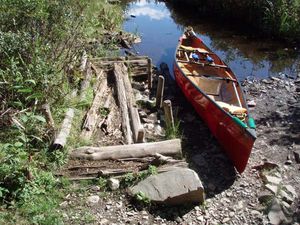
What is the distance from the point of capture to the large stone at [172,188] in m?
6.04

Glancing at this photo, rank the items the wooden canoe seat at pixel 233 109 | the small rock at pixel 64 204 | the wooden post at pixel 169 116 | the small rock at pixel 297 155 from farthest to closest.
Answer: the wooden post at pixel 169 116 < the small rock at pixel 297 155 < the wooden canoe seat at pixel 233 109 < the small rock at pixel 64 204

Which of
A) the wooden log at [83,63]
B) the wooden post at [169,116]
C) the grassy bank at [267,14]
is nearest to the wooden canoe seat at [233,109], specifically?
the wooden post at [169,116]

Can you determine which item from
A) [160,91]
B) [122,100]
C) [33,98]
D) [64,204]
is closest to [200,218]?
[64,204]

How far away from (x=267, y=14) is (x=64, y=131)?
34.5 ft

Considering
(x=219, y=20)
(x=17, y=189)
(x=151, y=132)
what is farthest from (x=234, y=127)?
(x=219, y=20)

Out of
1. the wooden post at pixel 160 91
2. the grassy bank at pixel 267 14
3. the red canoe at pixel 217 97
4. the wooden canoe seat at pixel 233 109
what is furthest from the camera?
the grassy bank at pixel 267 14

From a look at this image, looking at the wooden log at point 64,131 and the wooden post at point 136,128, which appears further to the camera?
the wooden post at point 136,128

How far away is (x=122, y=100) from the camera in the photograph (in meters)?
9.12

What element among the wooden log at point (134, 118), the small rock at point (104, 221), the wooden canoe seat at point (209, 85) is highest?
the wooden canoe seat at point (209, 85)

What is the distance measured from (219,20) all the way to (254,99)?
25.4 ft

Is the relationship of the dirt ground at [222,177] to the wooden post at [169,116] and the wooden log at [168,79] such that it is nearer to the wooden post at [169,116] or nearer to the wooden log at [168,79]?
the wooden log at [168,79]

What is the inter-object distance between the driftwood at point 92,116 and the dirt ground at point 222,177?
3.62ft

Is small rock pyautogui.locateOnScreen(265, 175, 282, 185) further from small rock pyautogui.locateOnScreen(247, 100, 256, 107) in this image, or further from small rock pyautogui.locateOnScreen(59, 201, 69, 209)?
small rock pyautogui.locateOnScreen(59, 201, 69, 209)

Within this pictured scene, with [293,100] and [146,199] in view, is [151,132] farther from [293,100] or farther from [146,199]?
[293,100]
